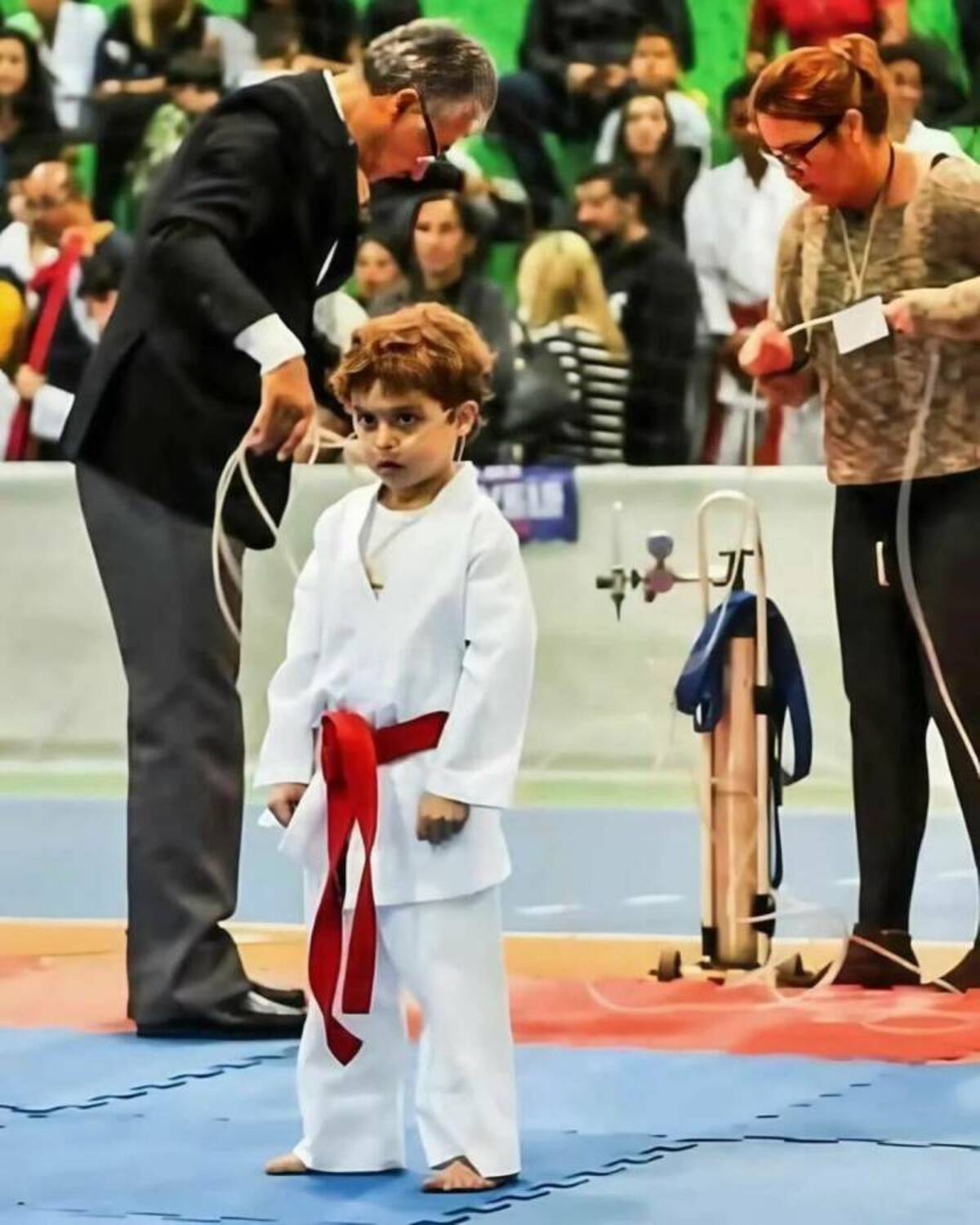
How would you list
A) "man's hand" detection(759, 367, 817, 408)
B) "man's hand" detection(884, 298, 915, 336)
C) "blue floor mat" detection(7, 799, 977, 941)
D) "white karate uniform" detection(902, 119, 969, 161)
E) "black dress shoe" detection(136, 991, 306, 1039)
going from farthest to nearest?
"white karate uniform" detection(902, 119, 969, 161), "blue floor mat" detection(7, 799, 977, 941), "man's hand" detection(759, 367, 817, 408), "man's hand" detection(884, 298, 915, 336), "black dress shoe" detection(136, 991, 306, 1039)

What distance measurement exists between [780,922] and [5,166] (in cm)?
440

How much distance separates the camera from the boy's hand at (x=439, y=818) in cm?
296

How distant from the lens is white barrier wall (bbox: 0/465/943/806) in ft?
23.0

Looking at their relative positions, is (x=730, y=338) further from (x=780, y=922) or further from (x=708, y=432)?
(x=780, y=922)

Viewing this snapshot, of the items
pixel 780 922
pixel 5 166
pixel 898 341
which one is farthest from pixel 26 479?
pixel 898 341

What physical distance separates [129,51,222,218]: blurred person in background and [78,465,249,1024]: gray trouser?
419cm

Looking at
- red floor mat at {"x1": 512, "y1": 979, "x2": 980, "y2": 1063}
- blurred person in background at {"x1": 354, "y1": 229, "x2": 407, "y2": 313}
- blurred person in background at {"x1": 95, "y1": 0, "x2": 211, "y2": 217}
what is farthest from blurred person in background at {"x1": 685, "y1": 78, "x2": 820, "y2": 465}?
red floor mat at {"x1": 512, "y1": 979, "x2": 980, "y2": 1063}

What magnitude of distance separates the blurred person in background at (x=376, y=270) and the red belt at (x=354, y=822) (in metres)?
4.84

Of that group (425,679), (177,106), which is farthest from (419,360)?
(177,106)

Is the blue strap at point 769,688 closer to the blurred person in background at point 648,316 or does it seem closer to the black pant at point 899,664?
the black pant at point 899,664

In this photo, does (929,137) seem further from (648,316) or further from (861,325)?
(861,325)

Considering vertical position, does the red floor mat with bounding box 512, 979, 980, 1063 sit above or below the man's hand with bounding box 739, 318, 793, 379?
below

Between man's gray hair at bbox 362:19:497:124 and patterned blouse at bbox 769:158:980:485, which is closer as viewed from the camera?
man's gray hair at bbox 362:19:497:124

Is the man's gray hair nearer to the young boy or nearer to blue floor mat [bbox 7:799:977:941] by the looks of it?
the young boy
